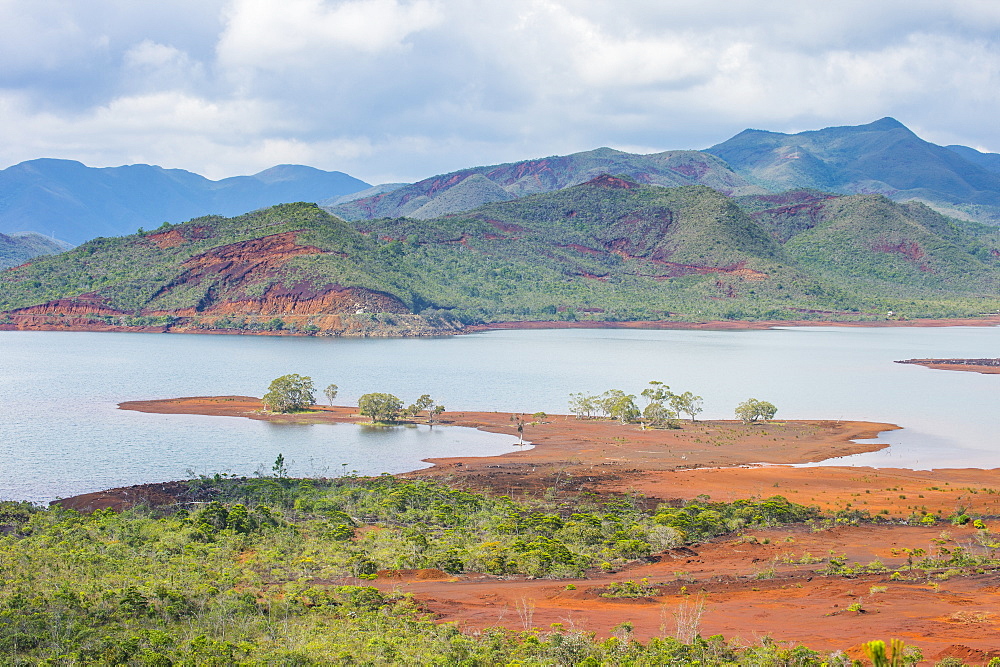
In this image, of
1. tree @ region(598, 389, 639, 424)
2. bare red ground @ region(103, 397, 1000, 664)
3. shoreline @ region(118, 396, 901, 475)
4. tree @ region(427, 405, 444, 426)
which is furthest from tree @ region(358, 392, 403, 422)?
tree @ region(598, 389, 639, 424)

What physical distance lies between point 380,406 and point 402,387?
17068 mm

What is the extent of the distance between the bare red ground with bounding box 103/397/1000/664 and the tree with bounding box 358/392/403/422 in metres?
12.6

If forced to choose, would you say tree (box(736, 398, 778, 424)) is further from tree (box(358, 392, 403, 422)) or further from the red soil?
the red soil

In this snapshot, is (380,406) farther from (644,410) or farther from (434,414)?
(644,410)

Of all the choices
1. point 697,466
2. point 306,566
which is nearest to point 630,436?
point 697,466

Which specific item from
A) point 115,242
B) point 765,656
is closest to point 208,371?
point 765,656

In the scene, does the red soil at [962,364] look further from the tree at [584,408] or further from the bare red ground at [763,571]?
the bare red ground at [763,571]

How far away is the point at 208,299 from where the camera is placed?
154750 mm

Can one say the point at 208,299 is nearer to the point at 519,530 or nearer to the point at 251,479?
the point at 251,479

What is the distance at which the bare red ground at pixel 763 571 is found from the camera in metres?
19.6

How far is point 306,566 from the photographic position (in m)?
25.3

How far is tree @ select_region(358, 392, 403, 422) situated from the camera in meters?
60.0

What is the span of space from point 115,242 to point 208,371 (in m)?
106

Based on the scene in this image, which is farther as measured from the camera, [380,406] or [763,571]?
[380,406]
